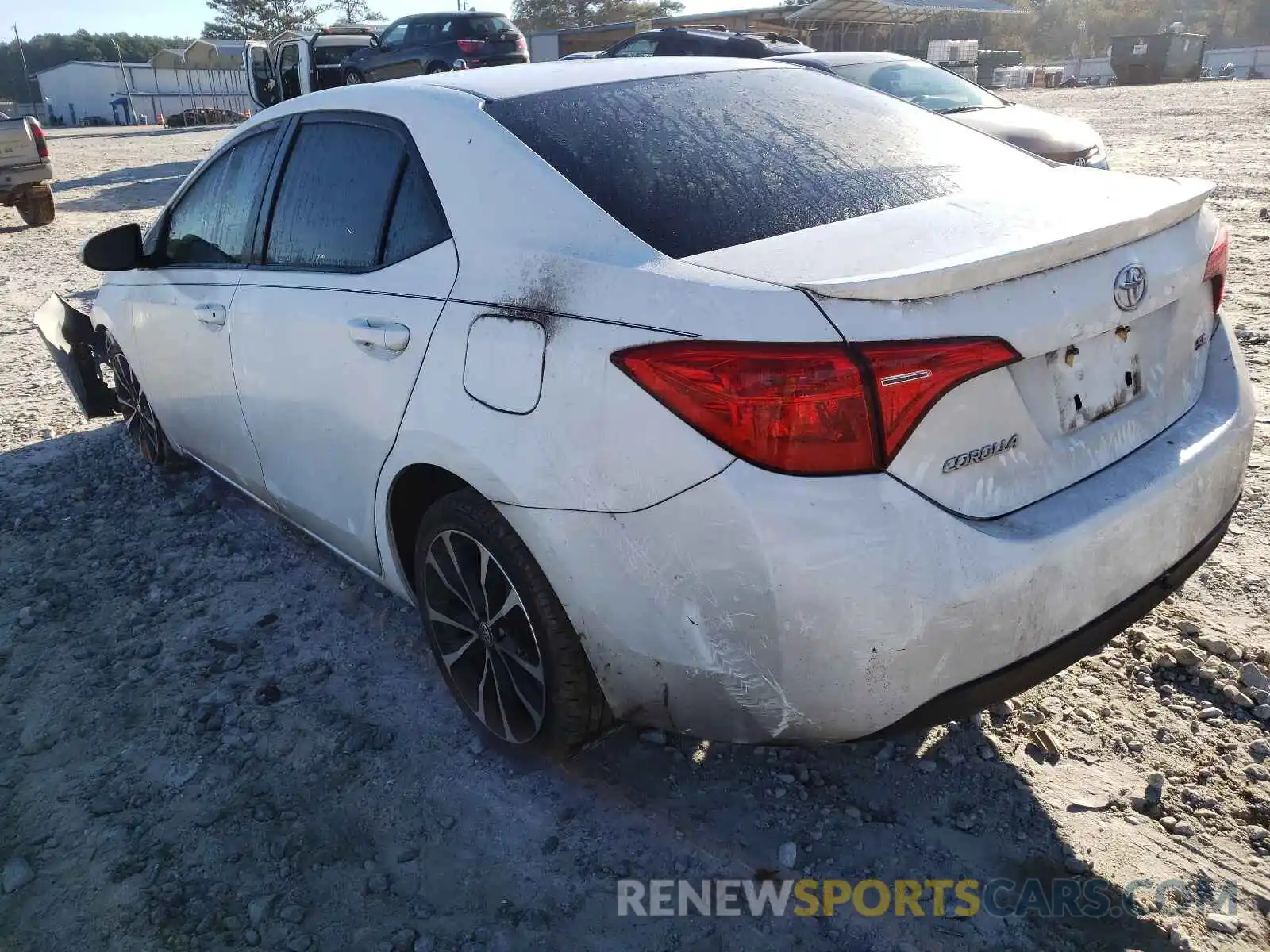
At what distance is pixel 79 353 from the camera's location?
5.01 m

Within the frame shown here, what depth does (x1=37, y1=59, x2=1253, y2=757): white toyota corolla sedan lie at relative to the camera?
1.73 meters

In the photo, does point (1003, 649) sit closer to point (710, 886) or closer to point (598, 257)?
point (710, 886)

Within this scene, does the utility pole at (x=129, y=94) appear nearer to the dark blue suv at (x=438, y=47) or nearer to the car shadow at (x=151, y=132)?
the car shadow at (x=151, y=132)

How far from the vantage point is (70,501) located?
4375 millimetres

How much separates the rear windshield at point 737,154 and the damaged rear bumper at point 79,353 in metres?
3.50

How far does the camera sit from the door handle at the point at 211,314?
10.7 ft

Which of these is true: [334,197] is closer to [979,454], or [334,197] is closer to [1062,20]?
[979,454]

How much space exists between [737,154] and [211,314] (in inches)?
78.6

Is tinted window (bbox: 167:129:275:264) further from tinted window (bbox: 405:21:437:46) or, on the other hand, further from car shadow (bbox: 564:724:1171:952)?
tinted window (bbox: 405:21:437:46)

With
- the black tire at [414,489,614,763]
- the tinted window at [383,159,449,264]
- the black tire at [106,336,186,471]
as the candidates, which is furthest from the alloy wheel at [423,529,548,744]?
the black tire at [106,336,186,471]

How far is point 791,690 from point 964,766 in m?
0.90

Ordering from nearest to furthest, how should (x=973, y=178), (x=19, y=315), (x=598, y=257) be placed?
(x=598, y=257), (x=973, y=178), (x=19, y=315)

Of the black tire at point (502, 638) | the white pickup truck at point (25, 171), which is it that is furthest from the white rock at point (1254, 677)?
the white pickup truck at point (25, 171)

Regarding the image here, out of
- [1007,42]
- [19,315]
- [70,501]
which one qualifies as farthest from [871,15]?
[70,501]
